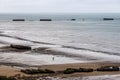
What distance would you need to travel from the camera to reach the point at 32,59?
48.4 metres

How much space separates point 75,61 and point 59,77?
1395cm

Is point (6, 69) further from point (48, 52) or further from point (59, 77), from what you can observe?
point (48, 52)

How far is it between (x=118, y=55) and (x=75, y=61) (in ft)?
31.5

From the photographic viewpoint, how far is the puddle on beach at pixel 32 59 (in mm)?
45750

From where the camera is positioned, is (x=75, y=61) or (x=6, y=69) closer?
(x=6, y=69)

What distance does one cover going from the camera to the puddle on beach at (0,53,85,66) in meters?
45.8

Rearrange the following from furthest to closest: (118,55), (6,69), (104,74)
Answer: (118,55), (6,69), (104,74)

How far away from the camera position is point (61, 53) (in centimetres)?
5622

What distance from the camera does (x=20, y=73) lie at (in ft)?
117

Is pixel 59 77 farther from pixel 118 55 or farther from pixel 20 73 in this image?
pixel 118 55

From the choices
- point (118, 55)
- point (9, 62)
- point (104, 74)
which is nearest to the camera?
point (104, 74)

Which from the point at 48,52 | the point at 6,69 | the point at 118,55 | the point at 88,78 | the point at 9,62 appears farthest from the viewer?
the point at 48,52

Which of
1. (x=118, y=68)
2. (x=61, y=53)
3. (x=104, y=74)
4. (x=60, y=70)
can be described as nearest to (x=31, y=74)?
(x=60, y=70)

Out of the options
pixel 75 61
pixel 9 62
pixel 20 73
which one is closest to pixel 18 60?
pixel 9 62
